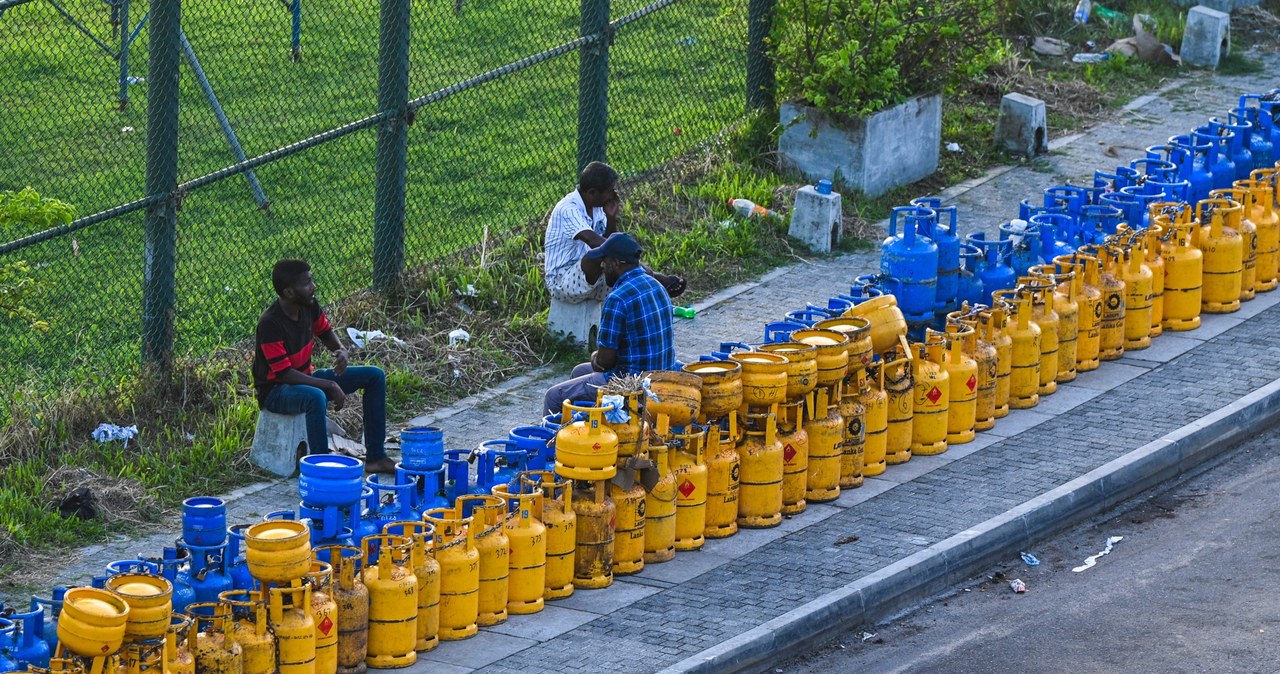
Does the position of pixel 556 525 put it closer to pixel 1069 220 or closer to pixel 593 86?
pixel 1069 220

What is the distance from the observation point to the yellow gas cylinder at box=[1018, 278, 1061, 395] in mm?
11906

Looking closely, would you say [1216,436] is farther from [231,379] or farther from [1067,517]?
[231,379]

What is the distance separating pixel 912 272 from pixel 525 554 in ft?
13.3

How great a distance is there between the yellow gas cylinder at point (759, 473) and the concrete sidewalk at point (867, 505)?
4.4 inches

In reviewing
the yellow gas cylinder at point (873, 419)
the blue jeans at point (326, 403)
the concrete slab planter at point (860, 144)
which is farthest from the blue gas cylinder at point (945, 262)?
the blue jeans at point (326, 403)

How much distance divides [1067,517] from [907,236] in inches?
91.3

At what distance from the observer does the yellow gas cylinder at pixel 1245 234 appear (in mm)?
13609

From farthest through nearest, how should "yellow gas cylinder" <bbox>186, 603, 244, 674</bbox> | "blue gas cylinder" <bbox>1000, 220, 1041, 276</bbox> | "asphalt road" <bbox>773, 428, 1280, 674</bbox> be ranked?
"blue gas cylinder" <bbox>1000, 220, 1041, 276</bbox>, "asphalt road" <bbox>773, 428, 1280, 674</bbox>, "yellow gas cylinder" <bbox>186, 603, 244, 674</bbox>

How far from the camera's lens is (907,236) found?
1207 centimetres

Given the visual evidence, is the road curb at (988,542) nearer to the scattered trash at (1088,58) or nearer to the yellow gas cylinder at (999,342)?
the yellow gas cylinder at (999,342)

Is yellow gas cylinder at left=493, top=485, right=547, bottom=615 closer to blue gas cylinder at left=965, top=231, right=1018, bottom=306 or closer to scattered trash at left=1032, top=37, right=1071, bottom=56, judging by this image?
blue gas cylinder at left=965, top=231, right=1018, bottom=306

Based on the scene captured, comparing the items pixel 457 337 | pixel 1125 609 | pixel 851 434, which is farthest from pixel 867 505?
pixel 457 337

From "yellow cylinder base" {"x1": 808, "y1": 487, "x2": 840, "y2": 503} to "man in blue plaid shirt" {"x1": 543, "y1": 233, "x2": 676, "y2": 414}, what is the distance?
1.04 m

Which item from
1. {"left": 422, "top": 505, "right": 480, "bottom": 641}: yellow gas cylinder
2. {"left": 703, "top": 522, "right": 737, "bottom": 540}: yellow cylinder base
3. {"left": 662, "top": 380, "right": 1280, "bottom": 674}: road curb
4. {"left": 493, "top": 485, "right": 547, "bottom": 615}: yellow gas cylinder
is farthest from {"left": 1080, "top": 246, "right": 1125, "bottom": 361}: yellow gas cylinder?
{"left": 422, "top": 505, "right": 480, "bottom": 641}: yellow gas cylinder
